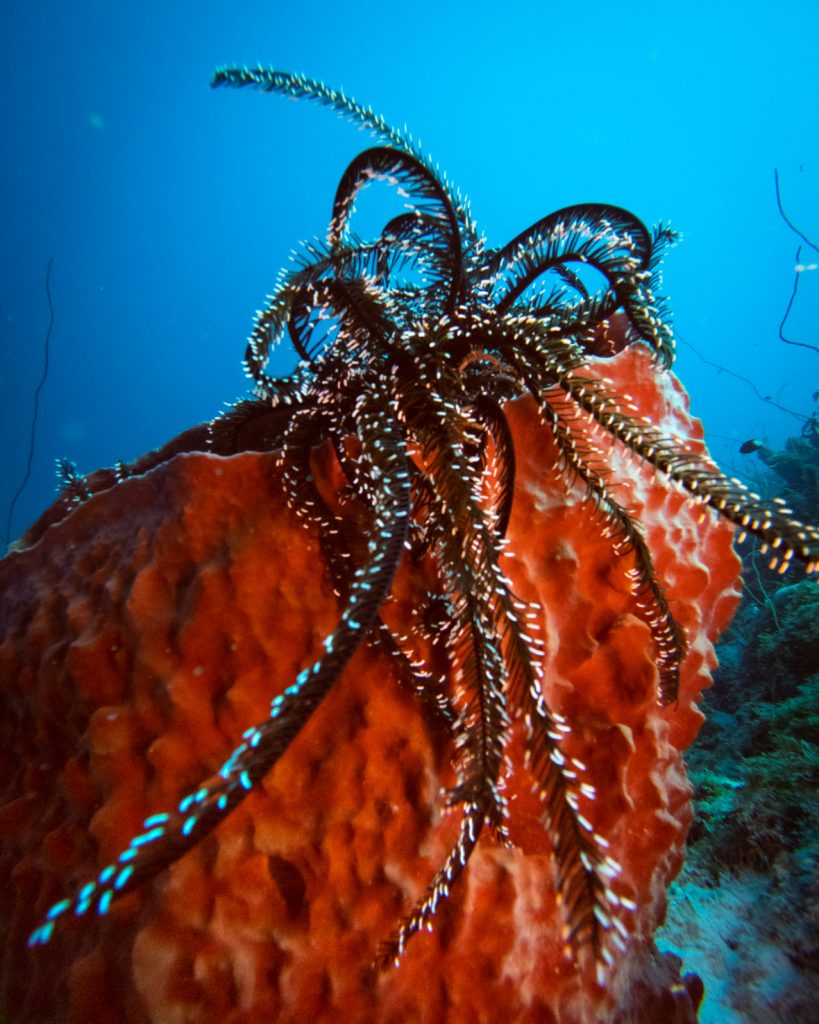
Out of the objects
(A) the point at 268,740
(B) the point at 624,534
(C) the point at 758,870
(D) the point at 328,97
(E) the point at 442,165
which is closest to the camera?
(A) the point at 268,740

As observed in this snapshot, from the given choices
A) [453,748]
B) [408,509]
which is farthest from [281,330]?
[453,748]

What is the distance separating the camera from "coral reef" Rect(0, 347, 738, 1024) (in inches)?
71.2

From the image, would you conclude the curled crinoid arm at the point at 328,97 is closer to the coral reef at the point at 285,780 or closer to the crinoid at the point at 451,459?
the crinoid at the point at 451,459

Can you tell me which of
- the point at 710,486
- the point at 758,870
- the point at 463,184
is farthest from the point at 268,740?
the point at 463,184

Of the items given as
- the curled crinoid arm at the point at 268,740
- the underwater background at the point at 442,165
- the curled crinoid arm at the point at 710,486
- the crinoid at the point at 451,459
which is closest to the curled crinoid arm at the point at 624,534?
the crinoid at the point at 451,459

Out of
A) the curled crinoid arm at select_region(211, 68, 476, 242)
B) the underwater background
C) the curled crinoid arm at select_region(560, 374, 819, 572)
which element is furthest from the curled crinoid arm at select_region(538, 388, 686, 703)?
the underwater background

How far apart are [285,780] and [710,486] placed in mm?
1796

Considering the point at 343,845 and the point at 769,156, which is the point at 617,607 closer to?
the point at 343,845

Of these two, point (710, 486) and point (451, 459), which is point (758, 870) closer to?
point (710, 486)

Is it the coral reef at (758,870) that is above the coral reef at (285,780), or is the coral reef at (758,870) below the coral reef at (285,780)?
below

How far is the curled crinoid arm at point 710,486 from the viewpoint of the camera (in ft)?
5.37

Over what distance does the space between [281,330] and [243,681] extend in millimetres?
1339

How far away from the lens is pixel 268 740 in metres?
1.12

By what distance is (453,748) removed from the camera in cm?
199
